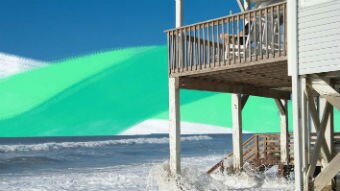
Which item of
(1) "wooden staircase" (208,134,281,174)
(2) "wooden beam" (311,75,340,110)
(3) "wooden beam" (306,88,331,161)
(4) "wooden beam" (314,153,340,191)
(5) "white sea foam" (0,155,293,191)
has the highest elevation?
(2) "wooden beam" (311,75,340,110)

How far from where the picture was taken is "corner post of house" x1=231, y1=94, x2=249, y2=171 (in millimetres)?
15492

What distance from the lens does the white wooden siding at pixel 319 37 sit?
9680mm

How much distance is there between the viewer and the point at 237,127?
1558 centimetres

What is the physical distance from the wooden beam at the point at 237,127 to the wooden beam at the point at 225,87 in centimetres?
47

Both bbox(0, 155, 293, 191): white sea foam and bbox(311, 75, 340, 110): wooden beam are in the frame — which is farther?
bbox(0, 155, 293, 191): white sea foam

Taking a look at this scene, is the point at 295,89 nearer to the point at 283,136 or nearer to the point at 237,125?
the point at 237,125

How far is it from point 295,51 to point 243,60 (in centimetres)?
152

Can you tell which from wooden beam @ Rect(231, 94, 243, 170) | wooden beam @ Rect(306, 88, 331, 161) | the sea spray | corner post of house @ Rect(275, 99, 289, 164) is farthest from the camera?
corner post of house @ Rect(275, 99, 289, 164)

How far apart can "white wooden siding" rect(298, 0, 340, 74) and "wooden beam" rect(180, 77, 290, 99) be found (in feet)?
11.7

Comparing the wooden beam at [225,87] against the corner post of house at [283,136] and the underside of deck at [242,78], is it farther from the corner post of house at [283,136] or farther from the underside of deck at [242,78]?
the corner post of house at [283,136]

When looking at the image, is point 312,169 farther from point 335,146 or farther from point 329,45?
point 335,146

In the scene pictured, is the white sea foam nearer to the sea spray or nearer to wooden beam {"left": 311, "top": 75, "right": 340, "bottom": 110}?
the sea spray

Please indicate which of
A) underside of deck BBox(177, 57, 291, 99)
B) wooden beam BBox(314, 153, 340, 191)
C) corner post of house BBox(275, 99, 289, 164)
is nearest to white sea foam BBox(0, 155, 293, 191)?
corner post of house BBox(275, 99, 289, 164)

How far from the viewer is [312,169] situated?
34.0ft
